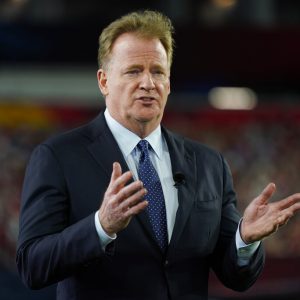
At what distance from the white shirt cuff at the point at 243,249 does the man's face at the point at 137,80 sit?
53 centimetres

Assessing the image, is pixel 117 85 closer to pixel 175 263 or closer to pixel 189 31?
pixel 175 263

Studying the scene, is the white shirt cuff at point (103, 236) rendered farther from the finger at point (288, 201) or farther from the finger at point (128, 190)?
the finger at point (288, 201)

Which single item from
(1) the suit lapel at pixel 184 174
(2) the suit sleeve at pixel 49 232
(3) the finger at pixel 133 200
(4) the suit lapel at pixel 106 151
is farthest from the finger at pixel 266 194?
(2) the suit sleeve at pixel 49 232

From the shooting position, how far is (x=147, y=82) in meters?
3.34

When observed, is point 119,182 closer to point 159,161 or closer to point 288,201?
point 159,161

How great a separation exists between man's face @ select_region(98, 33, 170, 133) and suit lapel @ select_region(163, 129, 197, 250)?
0.53 ft

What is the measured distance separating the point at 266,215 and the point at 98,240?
0.61m

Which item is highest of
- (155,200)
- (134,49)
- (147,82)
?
(134,49)

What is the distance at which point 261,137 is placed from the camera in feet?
32.6

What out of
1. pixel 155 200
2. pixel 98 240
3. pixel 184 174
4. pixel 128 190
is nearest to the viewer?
pixel 128 190

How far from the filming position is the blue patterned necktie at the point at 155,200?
10.8 feet

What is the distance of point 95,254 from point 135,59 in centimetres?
75

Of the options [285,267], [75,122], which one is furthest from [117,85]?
[75,122]

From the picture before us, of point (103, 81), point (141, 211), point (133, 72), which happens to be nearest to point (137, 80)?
point (133, 72)
